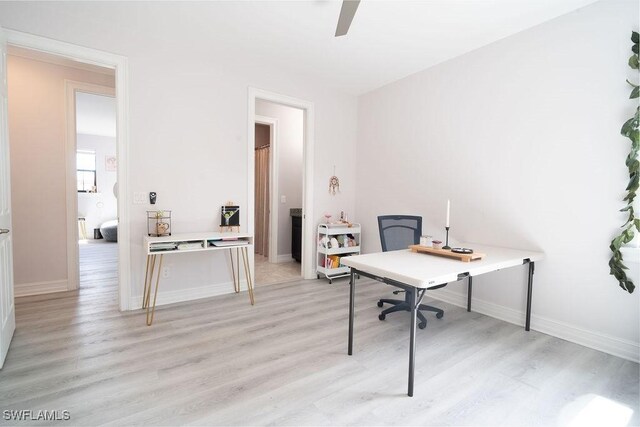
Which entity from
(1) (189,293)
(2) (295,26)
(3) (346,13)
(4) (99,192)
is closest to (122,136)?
(1) (189,293)

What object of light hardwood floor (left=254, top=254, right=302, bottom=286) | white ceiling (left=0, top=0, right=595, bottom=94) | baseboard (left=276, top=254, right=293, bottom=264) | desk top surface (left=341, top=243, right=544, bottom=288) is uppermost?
white ceiling (left=0, top=0, right=595, bottom=94)

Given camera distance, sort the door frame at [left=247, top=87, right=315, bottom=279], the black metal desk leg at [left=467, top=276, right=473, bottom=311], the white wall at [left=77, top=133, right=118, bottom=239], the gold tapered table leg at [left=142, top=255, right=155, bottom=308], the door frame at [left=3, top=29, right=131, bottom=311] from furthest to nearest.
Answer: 1. the white wall at [left=77, top=133, right=118, bottom=239]
2. the door frame at [left=247, top=87, right=315, bottom=279]
3. the black metal desk leg at [left=467, top=276, right=473, bottom=311]
4. the gold tapered table leg at [left=142, top=255, right=155, bottom=308]
5. the door frame at [left=3, top=29, right=131, bottom=311]

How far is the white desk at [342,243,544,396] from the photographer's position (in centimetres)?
173

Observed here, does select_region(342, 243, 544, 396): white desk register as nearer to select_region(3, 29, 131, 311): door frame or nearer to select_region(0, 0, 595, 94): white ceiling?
select_region(0, 0, 595, 94): white ceiling

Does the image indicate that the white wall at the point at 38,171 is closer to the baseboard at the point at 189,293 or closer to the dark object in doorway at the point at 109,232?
the baseboard at the point at 189,293

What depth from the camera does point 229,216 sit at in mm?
3379

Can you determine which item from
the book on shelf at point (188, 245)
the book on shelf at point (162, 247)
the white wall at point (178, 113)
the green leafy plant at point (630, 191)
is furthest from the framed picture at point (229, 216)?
the green leafy plant at point (630, 191)

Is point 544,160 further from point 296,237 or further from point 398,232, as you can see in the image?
point 296,237

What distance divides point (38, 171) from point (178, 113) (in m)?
1.74

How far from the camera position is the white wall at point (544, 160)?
88.7 inches

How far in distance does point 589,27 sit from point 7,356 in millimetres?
4816

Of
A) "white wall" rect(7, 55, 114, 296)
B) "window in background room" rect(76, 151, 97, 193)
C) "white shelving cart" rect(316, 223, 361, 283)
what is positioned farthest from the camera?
"window in background room" rect(76, 151, 97, 193)

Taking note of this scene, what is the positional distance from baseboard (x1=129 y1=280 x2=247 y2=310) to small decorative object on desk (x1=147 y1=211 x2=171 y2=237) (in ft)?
1.99

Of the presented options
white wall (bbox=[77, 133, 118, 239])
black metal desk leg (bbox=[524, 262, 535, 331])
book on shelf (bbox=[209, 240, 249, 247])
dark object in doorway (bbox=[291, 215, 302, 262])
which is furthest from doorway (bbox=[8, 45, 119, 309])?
white wall (bbox=[77, 133, 118, 239])
